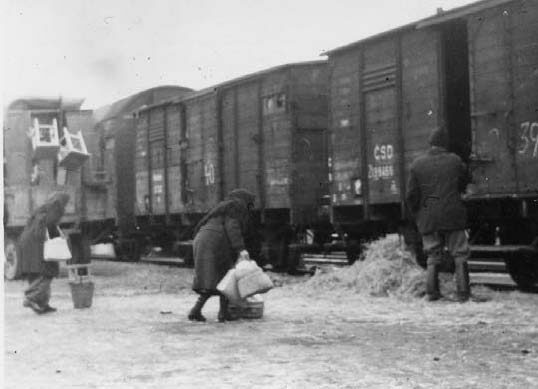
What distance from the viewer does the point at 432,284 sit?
962cm

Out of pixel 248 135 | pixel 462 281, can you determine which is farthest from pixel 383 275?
pixel 248 135

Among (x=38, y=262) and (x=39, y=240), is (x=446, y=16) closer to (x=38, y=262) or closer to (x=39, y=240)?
(x=39, y=240)

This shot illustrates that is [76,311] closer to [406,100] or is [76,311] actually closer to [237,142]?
[406,100]

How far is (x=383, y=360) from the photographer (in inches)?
239

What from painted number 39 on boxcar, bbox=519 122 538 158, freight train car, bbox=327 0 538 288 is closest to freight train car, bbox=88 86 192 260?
freight train car, bbox=327 0 538 288

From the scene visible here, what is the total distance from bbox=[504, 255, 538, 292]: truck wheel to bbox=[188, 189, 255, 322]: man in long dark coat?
12.6 feet

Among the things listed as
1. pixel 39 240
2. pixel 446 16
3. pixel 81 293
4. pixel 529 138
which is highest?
pixel 446 16

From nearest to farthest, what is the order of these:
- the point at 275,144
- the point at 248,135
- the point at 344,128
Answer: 1. the point at 344,128
2. the point at 275,144
3. the point at 248,135

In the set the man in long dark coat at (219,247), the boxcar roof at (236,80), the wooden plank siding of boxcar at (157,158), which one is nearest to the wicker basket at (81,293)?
the man in long dark coat at (219,247)

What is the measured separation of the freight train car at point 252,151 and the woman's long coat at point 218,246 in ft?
17.2

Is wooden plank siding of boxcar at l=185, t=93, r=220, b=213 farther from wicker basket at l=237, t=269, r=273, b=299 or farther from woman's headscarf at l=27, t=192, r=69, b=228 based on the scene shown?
wicker basket at l=237, t=269, r=273, b=299

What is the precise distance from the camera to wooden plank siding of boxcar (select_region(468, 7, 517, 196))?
392 inches

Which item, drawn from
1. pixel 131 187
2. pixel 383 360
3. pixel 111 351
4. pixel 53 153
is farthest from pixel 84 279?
pixel 131 187

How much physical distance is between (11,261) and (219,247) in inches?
352
